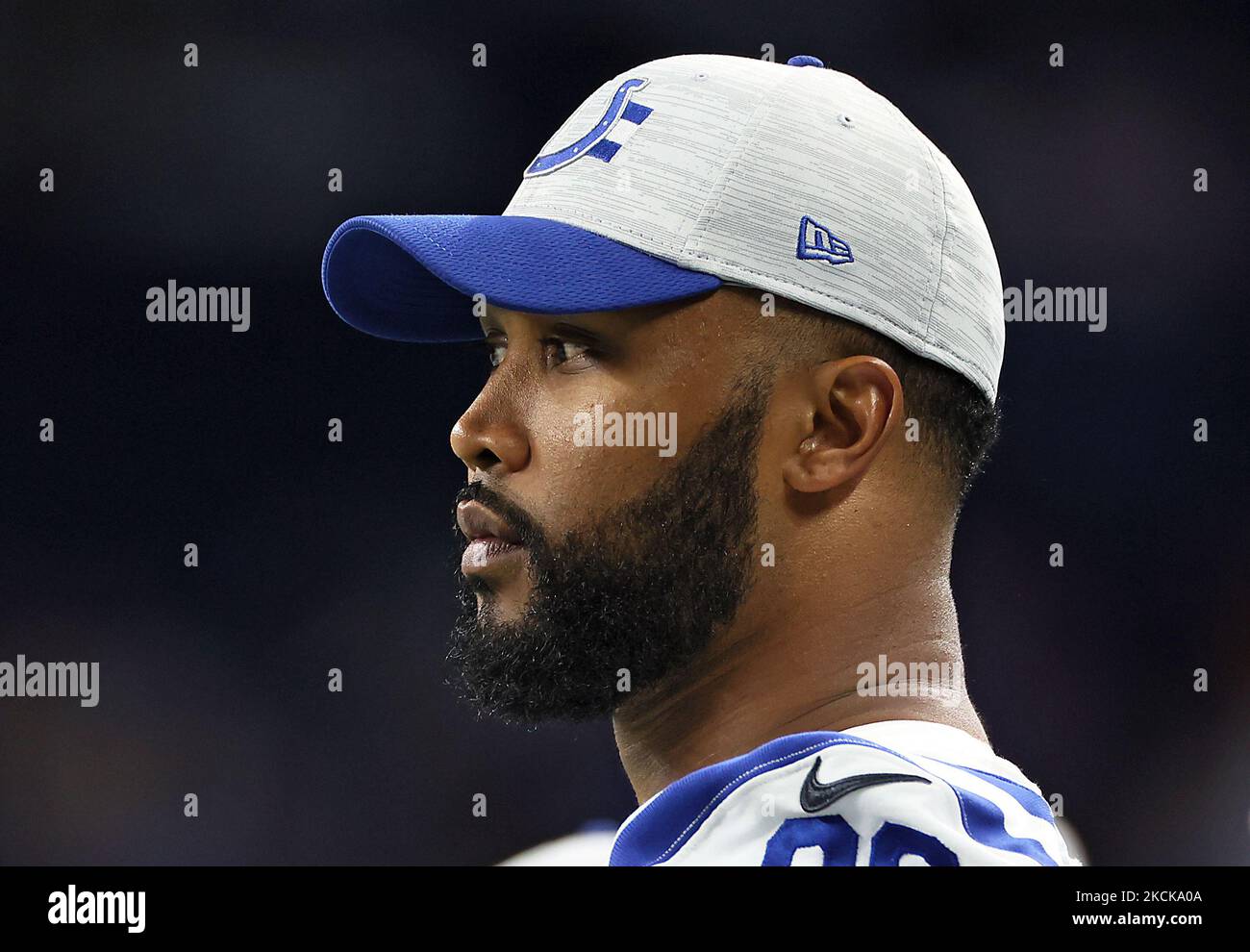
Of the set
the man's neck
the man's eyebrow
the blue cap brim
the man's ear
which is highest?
the blue cap brim

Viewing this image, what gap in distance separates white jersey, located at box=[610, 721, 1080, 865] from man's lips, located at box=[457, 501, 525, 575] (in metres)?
0.29

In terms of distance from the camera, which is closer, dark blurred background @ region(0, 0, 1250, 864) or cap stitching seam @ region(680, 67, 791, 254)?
cap stitching seam @ region(680, 67, 791, 254)

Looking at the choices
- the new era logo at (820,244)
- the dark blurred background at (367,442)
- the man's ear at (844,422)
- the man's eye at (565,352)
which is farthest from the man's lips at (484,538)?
the dark blurred background at (367,442)

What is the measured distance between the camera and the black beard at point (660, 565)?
49.1 inches

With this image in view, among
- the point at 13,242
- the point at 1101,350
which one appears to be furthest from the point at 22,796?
the point at 1101,350

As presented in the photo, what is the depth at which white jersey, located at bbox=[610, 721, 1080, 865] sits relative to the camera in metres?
0.97

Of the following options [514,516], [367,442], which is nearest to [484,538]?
[514,516]

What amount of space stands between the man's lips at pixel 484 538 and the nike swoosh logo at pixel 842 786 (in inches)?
15.6

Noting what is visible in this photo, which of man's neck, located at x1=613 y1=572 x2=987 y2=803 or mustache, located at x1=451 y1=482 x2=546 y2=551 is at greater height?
mustache, located at x1=451 y1=482 x2=546 y2=551

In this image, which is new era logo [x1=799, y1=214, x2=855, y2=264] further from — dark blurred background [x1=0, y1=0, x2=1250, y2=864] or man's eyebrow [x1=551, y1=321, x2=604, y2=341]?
dark blurred background [x1=0, y1=0, x2=1250, y2=864]

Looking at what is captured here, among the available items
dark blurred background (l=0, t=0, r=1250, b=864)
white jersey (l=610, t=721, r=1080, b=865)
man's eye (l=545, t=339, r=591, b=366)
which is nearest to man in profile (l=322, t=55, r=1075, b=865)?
man's eye (l=545, t=339, r=591, b=366)

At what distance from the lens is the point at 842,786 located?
3.21ft

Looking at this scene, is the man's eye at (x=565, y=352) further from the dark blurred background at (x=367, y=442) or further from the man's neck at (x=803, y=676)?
the dark blurred background at (x=367, y=442)

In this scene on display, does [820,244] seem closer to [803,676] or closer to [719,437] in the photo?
[719,437]
